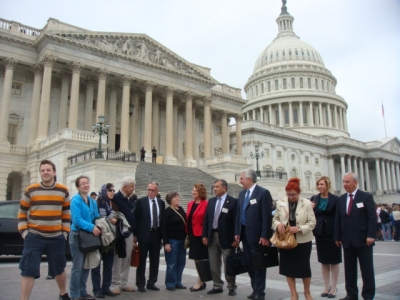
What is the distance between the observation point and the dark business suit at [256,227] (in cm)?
748

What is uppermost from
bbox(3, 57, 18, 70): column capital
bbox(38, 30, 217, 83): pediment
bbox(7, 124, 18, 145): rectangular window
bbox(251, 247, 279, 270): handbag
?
bbox(38, 30, 217, 83): pediment

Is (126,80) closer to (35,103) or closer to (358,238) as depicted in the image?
(35,103)

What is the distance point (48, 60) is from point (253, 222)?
1211 inches

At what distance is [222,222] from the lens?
838 centimetres

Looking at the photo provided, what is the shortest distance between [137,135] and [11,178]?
13.1m

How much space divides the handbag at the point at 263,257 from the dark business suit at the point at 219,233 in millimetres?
962

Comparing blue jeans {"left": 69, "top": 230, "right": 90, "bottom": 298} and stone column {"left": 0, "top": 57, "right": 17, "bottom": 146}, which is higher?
stone column {"left": 0, "top": 57, "right": 17, "bottom": 146}

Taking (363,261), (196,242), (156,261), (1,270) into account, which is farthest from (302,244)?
(1,270)

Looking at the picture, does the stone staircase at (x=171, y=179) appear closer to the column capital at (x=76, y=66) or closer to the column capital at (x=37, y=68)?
the column capital at (x=76, y=66)

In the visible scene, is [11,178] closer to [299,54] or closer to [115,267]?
[115,267]

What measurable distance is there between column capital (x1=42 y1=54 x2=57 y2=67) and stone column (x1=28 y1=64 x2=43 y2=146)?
169cm

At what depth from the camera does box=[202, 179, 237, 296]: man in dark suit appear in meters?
8.34

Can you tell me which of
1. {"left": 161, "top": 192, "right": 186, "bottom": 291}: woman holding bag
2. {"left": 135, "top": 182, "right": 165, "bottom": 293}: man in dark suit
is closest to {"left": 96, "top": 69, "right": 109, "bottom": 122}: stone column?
{"left": 135, "top": 182, "right": 165, "bottom": 293}: man in dark suit

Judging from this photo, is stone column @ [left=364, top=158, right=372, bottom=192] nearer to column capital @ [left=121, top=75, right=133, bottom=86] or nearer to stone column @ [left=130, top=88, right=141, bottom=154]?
stone column @ [left=130, top=88, right=141, bottom=154]
